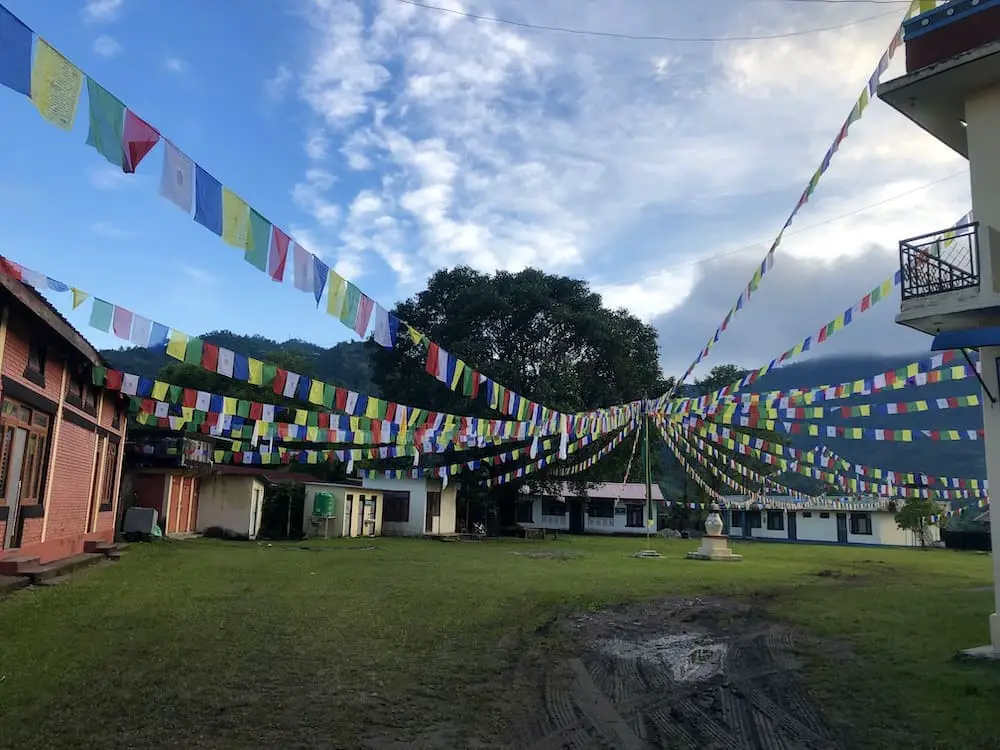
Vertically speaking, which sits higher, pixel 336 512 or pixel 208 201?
pixel 208 201

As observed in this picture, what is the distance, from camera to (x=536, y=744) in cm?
476

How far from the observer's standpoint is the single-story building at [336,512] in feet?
90.7

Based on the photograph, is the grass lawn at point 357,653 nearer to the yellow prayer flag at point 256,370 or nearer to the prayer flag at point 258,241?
the yellow prayer flag at point 256,370

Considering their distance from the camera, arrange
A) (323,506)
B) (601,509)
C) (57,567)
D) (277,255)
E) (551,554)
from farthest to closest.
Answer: (601,509), (323,506), (551,554), (57,567), (277,255)

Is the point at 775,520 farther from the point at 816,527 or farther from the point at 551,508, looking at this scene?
the point at 551,508

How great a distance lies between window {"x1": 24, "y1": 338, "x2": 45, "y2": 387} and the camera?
442 inches

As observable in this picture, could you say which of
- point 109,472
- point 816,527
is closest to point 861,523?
point 816,527

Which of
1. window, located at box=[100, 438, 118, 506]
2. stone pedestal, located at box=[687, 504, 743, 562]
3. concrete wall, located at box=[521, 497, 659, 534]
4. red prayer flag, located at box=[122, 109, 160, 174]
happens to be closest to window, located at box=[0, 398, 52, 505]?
window, located at box=[100, 438, 118, 506]

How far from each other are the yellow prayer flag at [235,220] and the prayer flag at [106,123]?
3.39ft

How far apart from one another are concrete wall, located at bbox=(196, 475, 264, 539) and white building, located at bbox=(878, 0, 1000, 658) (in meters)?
23.2

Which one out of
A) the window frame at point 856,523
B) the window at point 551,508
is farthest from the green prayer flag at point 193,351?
the window frame at point 856,523

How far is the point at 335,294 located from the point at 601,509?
138ft

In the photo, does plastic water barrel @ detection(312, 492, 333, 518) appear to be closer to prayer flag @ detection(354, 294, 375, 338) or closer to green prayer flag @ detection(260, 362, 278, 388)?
green prayer flag @ detection(260, 362, 278, 388)

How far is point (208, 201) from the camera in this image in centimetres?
586
